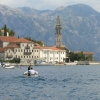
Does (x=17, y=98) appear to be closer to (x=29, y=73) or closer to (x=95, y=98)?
(x=95, y=98)

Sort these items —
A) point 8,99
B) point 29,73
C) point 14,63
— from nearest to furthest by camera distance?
point 8,99, point 29,73, point 14,63

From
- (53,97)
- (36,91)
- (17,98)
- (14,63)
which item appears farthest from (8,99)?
(14,63)

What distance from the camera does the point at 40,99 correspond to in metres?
45.8

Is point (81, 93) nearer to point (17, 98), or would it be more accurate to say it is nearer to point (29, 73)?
point (17, 98)

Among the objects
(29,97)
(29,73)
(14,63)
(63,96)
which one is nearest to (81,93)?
(63,96)

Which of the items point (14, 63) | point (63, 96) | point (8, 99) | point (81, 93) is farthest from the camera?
point (14, 63)

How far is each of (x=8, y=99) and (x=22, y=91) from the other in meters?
7.97

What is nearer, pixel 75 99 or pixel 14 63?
pixel 75 99

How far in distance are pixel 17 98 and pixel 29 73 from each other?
38383mm

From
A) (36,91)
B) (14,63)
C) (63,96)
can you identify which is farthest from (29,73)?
(14,63)

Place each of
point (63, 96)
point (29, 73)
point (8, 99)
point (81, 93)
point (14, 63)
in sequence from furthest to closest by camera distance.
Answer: point (14, 63)
point (29, 73)
point (81, 93)
point (63, 96)
point (8, 99)

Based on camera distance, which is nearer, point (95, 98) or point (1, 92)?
point (95, 98)

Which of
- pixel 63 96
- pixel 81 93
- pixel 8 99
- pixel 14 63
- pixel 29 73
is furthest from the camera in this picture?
pixel 14 63

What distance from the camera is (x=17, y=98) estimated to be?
46.4 meters
